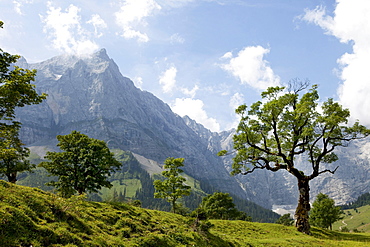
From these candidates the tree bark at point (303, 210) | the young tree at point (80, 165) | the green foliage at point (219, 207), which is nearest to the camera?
the tree bark at point (303, 210)

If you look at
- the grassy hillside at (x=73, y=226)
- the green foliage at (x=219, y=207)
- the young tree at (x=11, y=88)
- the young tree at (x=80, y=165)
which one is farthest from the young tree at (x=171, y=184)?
the green foliage at (x=219, y=207)

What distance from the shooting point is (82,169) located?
42125 mm

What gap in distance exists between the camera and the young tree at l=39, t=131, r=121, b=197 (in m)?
41.6

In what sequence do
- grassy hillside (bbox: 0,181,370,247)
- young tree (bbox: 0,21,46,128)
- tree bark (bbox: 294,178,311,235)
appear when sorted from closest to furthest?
grassy hillside (bbox: 0,181,370,247) < young tree (bbox: 0,21,46,128) < tree bark (bbox: 294,178,311,235)

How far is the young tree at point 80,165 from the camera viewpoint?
4159 centimetres

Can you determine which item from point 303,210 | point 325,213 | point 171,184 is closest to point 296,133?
point 303,210

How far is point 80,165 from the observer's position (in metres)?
42.3

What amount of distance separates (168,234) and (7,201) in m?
10.9

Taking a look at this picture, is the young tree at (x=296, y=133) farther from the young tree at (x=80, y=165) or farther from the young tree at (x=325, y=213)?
the young tree at (x=325, y=213)

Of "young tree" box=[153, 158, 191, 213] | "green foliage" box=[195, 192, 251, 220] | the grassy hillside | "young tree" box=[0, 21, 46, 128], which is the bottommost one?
"green foliage" box=[195, 192, 251, 220]

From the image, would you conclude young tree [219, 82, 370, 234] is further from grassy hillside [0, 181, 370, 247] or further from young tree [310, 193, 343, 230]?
young tree [310, 193, 343, 230]

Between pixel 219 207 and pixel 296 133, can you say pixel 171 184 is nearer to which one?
pixel 296 133

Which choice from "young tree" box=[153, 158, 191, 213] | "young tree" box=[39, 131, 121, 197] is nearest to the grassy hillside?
"young tree" box=[39, 131, 121, 197]

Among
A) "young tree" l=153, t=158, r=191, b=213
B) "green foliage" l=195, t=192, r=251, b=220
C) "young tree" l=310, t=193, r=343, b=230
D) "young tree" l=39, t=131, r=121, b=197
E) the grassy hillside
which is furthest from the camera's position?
"green foliage" l=195, t=192, r=251, b=220
